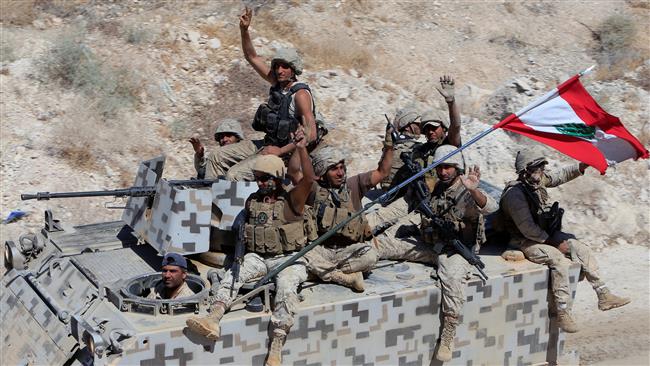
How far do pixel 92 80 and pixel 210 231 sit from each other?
30.3ft

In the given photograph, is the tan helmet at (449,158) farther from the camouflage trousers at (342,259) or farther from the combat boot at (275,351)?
the combat boot at (275,351)

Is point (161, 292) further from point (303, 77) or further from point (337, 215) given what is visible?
point (303, 77)

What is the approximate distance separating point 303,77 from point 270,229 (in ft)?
33.0

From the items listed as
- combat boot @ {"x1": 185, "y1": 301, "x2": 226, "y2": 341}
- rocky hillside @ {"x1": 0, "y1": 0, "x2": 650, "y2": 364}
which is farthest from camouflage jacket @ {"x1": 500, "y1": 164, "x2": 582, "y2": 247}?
rocky hillside @ {"x1": 0, "y1": 0, "x2": 650, "y2": 364}

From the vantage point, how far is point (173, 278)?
899 centimetres

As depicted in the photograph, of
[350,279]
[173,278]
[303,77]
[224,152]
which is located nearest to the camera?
[173,278]

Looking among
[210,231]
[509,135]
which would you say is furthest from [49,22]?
[210,231]

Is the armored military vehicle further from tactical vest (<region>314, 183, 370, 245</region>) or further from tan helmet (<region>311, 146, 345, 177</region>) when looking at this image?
tan helmet (<region>311, 146, 345, 177</region>)

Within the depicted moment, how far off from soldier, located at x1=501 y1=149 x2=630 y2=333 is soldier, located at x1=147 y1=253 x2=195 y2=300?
3171 millimetres

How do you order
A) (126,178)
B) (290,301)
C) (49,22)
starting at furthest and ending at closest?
(49,22) < (126,178) < (290,301)

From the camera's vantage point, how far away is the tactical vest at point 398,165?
1098cm

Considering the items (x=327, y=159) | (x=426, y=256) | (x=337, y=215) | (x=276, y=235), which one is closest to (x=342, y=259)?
(x=337, y=215)

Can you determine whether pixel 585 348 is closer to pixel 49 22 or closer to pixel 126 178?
pixel 126 178

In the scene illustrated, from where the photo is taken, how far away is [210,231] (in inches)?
387
